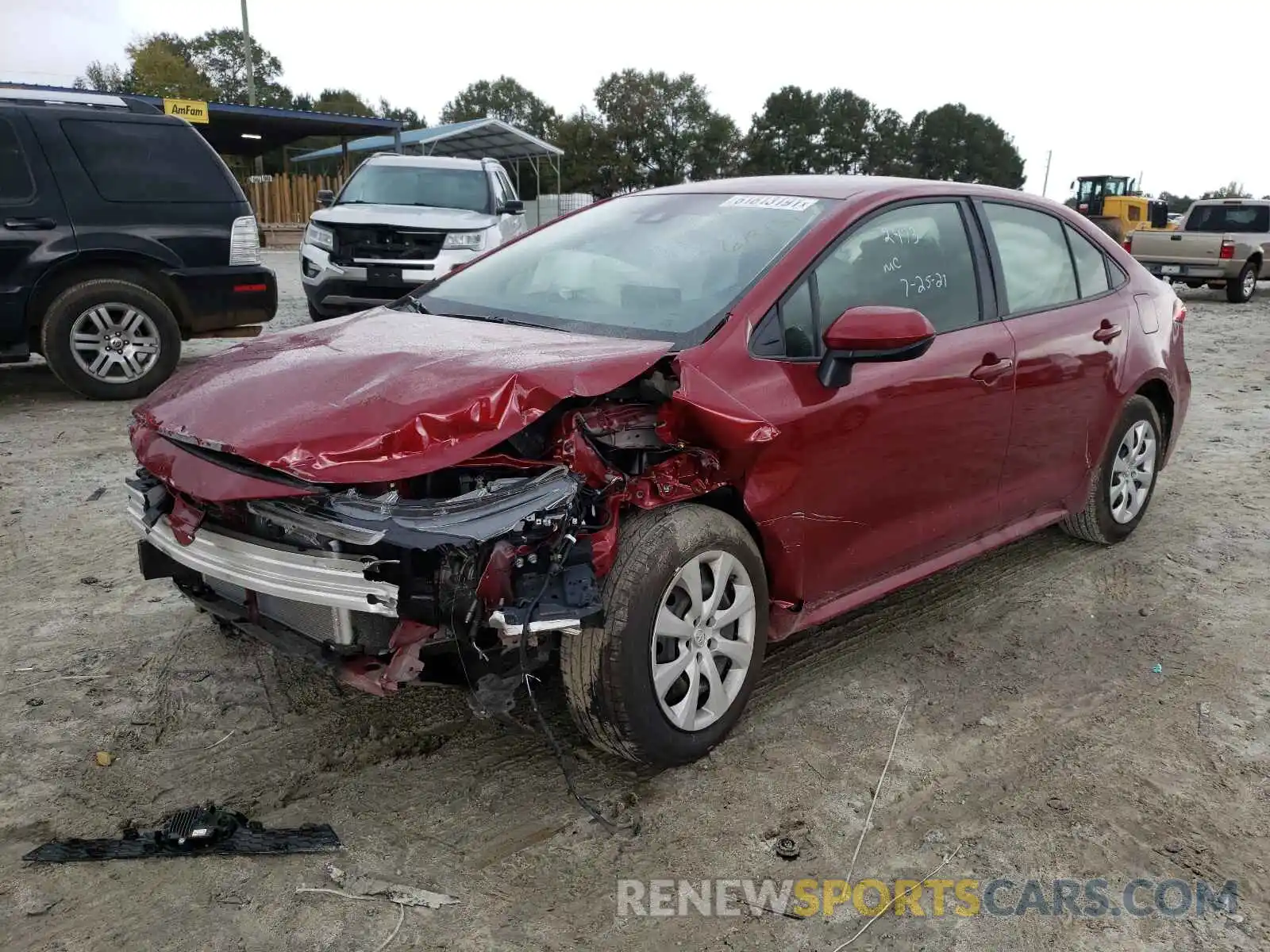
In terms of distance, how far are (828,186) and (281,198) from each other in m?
25.5

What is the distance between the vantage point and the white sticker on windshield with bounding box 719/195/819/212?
3.50 m

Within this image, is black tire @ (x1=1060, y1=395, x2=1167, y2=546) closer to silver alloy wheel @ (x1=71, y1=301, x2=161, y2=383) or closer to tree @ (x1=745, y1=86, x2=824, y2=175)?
silver alloy wheel @ (x1=71, y1=301, x2=161, y2=383)

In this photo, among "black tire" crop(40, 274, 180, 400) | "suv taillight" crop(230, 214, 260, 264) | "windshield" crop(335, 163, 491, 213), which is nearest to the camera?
"black tire" crop(40, 274, 180, 400)

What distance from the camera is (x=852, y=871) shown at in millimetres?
2529

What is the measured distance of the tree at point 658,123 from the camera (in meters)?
63.9

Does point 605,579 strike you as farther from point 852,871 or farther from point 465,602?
point 852,871

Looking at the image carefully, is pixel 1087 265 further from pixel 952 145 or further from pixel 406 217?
pixel 952 145

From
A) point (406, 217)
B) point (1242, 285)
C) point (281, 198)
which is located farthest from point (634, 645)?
point (281, 198)

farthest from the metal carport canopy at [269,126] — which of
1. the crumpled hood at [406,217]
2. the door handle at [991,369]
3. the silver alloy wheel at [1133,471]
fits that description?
the door handle at [991,369]

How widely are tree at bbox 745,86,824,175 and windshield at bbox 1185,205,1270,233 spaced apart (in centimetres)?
5639

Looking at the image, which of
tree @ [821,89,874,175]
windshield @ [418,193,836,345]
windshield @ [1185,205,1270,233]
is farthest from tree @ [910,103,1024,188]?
windshield @ [418,193,836,345]

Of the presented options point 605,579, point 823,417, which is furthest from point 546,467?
point 823,417

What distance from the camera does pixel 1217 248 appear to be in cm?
1697

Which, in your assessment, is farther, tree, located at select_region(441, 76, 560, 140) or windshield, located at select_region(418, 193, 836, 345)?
tree, located at select_region(441, 76, 560, 140)
